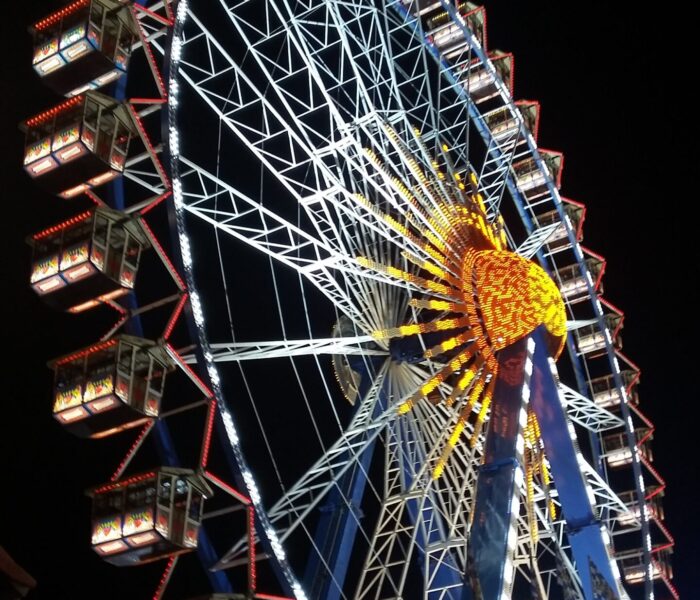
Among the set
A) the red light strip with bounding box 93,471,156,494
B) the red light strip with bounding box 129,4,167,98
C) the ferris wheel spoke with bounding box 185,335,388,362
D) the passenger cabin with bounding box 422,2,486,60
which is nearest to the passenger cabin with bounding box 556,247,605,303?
the passenger cabin with bounding box 422,2,486,60

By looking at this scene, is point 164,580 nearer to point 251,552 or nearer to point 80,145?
point 251,552

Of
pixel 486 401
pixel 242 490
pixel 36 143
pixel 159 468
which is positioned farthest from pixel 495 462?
pixel 36 143

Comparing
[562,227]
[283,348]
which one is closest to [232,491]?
[283,348]

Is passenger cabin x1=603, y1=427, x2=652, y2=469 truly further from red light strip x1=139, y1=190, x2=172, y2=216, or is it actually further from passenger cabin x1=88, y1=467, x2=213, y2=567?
red light strip x1=139, y1=190, x2=172, y2=216

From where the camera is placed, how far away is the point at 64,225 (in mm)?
14094

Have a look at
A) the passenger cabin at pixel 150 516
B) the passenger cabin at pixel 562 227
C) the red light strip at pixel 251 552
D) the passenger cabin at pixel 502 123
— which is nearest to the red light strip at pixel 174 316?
the passenger cabin at pixel 150 516

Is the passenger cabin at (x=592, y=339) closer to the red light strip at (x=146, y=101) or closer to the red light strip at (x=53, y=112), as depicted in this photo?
the red light strip at (x=146, y=101)

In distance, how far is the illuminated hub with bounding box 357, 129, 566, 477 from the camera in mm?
16516

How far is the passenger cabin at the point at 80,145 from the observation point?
1410cm

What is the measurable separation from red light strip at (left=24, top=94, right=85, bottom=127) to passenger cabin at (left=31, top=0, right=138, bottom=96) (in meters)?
0.53

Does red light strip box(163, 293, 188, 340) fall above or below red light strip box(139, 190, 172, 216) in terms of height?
below

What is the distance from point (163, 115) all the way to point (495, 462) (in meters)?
6.45

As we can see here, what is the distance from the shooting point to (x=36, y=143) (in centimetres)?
1455

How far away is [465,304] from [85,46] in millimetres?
6706
